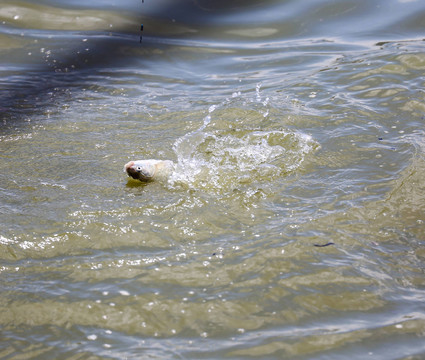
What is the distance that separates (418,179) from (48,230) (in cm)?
234

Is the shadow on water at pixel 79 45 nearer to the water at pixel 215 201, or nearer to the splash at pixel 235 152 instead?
the water at pixel 215 201

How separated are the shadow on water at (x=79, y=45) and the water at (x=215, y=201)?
37 millimetres

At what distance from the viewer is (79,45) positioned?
7047mm

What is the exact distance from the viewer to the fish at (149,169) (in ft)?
12.2

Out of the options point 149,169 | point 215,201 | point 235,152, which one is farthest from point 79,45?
point 215,201

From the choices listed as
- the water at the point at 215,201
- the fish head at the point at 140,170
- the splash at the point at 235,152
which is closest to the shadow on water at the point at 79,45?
the water at the point at 215,201

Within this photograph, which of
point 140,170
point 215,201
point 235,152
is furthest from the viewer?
point 235,152

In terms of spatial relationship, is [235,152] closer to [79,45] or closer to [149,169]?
[149,169]

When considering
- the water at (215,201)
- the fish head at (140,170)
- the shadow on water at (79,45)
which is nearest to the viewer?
the water at (215,201)

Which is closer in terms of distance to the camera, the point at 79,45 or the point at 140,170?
the point at 140,170

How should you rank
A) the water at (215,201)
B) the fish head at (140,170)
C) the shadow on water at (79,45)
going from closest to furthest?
the water at (215,201) → the fish head at (140,170) → the shadow on water at (79,45)

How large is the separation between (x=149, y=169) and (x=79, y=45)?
3841mm

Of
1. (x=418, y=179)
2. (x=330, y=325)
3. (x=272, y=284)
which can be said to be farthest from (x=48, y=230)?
(x=418, y=179)

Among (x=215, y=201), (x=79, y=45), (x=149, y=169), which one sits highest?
(x=79, y=45)
